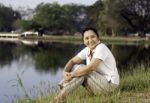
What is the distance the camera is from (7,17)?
117875 millimetres

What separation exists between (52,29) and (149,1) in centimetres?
3118

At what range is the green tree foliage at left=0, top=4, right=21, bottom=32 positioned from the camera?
384 feet

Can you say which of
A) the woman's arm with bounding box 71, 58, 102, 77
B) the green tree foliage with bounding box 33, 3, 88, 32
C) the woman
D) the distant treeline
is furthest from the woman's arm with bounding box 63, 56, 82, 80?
the green tree foliage with bounding box 33, 3, 88, 32

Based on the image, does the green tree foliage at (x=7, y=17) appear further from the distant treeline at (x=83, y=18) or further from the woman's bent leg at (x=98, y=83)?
the woman's bent leg at (x=98, y=83)

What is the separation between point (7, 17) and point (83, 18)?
74.8 feet

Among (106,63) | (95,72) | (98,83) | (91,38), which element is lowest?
(98,83)

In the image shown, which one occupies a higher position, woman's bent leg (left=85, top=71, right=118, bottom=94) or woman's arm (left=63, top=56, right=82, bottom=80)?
woman's arm (left=63, top=56, right=82, bottom=80)

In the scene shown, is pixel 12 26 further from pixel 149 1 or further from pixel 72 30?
pixel 149 1

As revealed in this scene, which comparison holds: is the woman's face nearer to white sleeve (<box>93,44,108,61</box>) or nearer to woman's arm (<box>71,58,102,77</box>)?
white sleeve (<box>93,44,108,61</box>)

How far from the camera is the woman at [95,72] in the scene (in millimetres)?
6281

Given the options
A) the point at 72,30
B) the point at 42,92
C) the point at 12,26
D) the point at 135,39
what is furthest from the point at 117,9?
the point at 42,92

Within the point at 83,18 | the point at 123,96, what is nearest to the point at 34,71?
the point at 123,96

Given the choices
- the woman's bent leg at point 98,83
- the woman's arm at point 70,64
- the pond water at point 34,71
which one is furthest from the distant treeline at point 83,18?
the woman's bent leg at point 98,83

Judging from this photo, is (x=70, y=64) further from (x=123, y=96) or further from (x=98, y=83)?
(x=123, y=96)
